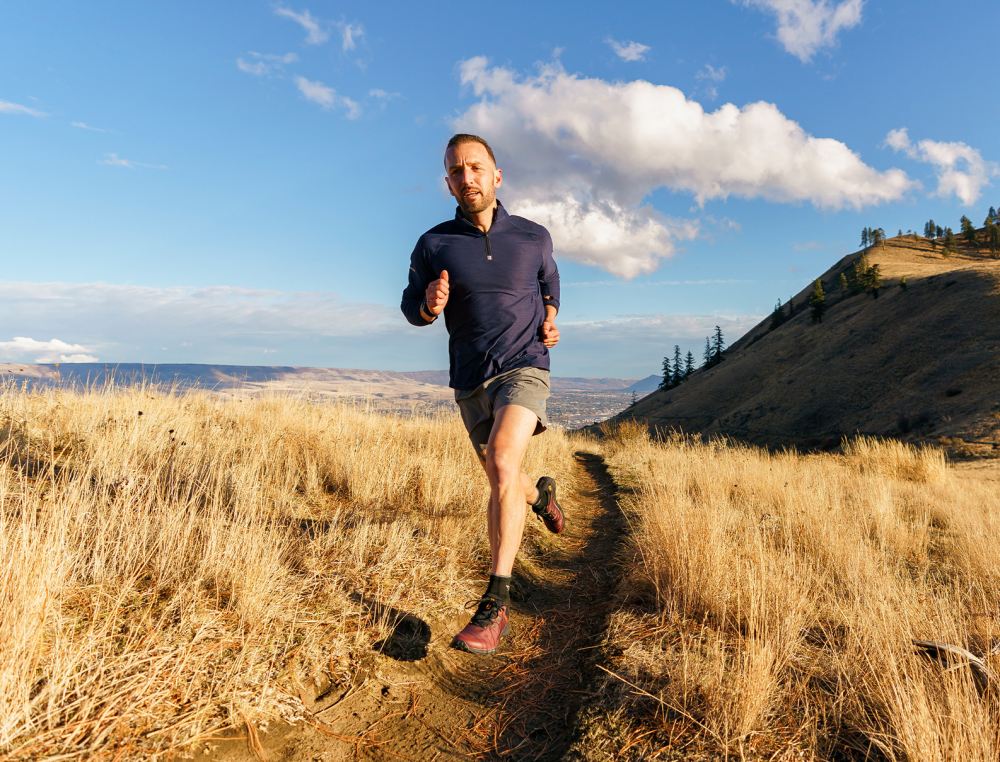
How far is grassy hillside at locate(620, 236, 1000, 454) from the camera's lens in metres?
28.5

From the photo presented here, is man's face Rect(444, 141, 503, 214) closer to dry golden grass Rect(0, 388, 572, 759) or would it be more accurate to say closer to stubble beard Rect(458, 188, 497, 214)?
stubble beard Rect(458, 188, 497, 214)

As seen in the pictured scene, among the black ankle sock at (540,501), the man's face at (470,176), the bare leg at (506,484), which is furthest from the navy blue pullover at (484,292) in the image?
the black ankle sock at (540,501)

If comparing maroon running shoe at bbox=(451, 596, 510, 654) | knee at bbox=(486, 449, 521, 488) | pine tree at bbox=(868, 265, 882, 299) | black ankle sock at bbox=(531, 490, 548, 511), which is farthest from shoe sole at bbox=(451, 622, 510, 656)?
pine tree at bbox=(868, 265, 882, 299)

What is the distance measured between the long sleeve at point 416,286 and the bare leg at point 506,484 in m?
0.85

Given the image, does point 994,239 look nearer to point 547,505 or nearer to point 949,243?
point 949,243

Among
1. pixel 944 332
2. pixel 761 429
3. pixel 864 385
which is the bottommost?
pixel 761 429

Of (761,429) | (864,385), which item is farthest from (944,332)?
(761,429)

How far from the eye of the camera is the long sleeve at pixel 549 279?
3721 millimetres

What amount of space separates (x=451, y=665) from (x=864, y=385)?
44505 millimetres

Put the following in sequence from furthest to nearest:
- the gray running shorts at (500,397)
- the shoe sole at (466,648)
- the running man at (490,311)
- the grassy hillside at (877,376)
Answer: the grassy hillside at (877,376) < the gray running shorts at (500,397) < the running man at (490,311) < the shoe sole at (466,648)

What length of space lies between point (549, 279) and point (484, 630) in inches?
89.3

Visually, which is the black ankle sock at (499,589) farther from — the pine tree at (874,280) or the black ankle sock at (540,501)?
the pine tree at (874,280)

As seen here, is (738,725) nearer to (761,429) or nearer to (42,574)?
(42,574)

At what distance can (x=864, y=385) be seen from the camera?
1521 inches
